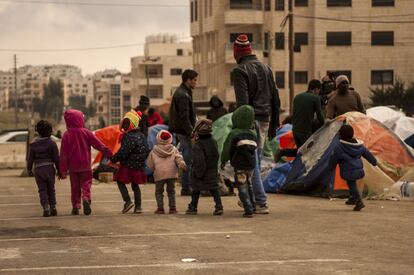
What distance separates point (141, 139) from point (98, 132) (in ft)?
32.4

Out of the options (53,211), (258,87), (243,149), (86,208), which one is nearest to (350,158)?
(258,87)

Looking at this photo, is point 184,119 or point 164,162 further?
point 184,119

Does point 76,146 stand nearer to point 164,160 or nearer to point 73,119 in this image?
point 73,119

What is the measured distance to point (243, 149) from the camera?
13328 millimetres

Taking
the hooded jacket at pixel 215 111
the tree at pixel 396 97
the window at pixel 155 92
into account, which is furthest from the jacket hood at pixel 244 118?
the window at pixel 155 92

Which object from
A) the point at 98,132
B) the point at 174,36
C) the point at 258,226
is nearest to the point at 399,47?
the point at 98,132

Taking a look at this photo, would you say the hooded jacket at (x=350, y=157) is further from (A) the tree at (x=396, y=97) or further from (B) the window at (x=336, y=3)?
(B) the window at (x=336, y=3)

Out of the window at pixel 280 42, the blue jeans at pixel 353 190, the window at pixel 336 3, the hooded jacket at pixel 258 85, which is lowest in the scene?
the blue jeans at pixel 353 190

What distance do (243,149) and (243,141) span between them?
0.34 ft

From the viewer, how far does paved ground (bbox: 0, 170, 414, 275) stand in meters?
9.16

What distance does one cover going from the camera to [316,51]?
8325cm

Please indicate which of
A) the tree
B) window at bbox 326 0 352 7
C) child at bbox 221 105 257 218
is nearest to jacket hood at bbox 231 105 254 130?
child at bbox 221 105 257 218

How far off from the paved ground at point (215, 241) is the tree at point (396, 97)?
6311 centimetres

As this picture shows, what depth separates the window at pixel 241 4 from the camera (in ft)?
278
